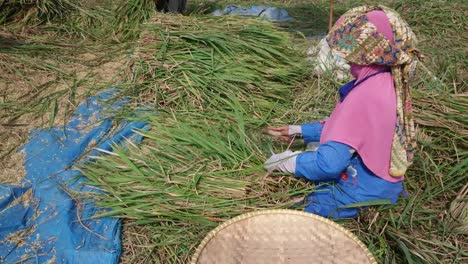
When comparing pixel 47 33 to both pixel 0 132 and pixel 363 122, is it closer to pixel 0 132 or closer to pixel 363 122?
pixel 0 132

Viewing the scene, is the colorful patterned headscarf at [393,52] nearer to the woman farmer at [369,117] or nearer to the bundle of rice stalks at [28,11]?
the woman farmer at [369,117]

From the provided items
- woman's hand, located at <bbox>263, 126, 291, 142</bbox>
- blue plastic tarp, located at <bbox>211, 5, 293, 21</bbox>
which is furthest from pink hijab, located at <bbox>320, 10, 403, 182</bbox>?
blue plastic tarp, located at <bbox>211, 5, 293, 21</bbox>

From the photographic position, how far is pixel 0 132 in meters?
2.43

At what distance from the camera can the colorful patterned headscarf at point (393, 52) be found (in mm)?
1534

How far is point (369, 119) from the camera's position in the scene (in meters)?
1.65

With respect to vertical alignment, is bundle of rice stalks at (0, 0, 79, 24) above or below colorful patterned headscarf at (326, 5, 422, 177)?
below

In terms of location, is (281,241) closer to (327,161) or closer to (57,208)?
(327,161)

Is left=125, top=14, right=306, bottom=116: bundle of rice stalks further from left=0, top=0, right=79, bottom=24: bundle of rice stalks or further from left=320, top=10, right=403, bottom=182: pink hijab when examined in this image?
left=0, top=0, right=79, bottom=24: bundle of rice stalks

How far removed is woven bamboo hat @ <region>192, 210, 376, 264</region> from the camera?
62.2 inches

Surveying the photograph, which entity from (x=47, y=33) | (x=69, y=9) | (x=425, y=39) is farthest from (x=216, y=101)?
(x=425, y=39)

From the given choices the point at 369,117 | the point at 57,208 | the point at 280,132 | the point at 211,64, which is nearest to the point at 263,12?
the point at 211,64

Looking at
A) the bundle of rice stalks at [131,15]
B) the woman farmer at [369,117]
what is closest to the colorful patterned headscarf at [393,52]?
the woman farmer at [369,117]

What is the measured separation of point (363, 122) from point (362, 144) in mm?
95

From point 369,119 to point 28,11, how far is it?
135 inches
